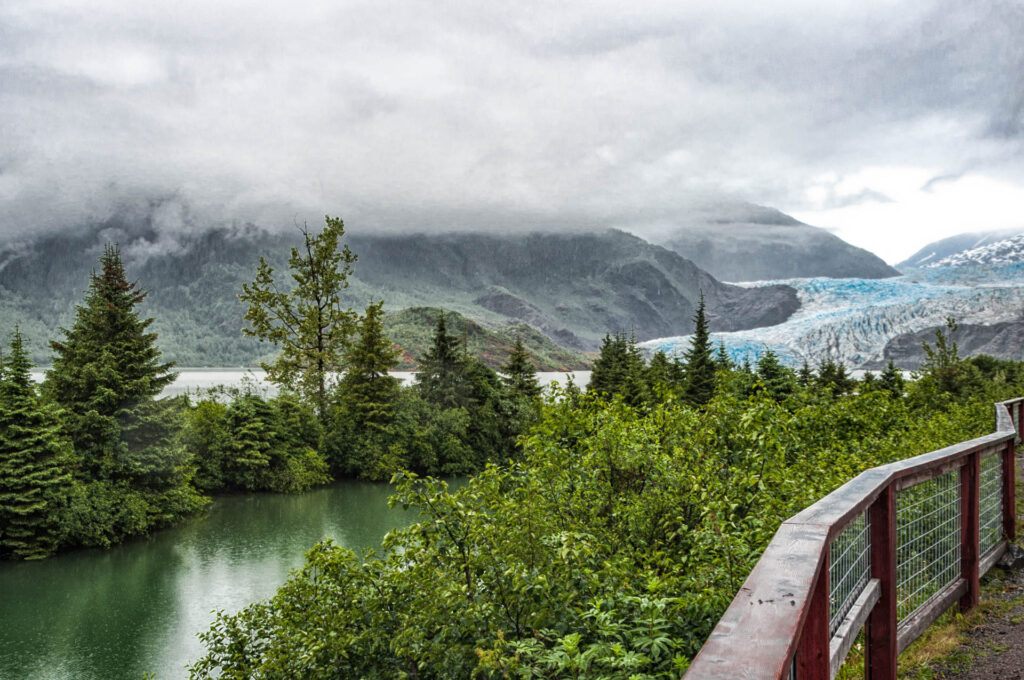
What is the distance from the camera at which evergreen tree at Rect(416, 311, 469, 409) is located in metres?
42.1

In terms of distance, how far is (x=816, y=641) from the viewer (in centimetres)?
144

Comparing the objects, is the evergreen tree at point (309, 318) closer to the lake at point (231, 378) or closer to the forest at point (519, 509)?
the lake at point (231, 378)

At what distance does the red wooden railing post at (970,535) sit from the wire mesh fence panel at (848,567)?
6.41 ft

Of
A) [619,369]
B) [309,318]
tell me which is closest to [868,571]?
[309,318]

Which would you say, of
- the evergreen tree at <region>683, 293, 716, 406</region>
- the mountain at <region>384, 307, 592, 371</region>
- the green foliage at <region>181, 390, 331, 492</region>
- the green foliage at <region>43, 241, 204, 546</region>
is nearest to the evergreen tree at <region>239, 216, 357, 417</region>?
the green foliage at <region>181, 390, 331, 492</region>

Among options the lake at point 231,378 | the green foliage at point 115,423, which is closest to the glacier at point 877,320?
the lake at point 231,378

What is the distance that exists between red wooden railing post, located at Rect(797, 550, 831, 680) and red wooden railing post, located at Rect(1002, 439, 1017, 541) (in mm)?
4294

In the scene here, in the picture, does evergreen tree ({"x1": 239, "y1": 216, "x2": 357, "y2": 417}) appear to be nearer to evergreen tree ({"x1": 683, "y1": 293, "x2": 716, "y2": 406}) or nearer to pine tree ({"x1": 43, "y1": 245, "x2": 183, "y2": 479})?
pine tree ({"x1": 43, "y1": 245, "x2": 183, "y2": 479})

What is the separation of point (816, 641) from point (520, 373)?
4293cm

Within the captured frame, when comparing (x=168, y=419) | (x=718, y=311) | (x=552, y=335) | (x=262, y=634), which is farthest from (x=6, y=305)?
(x=262, y=634)

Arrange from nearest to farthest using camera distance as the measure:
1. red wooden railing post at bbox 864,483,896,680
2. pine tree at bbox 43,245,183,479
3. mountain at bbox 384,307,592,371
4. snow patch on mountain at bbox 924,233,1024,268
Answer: red wooden railing post at bbox 864,483,896,680
pine tree at bbox 43,245,183,479
mountain at bbox 384,307,592,371
snow patch on mountain at bbox 924,233,1024,268

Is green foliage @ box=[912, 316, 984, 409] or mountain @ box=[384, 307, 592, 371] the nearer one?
green foliage @ box=[912, 316, 984, 409]

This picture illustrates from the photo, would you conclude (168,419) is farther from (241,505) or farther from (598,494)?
(598,494)

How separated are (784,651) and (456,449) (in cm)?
3846
